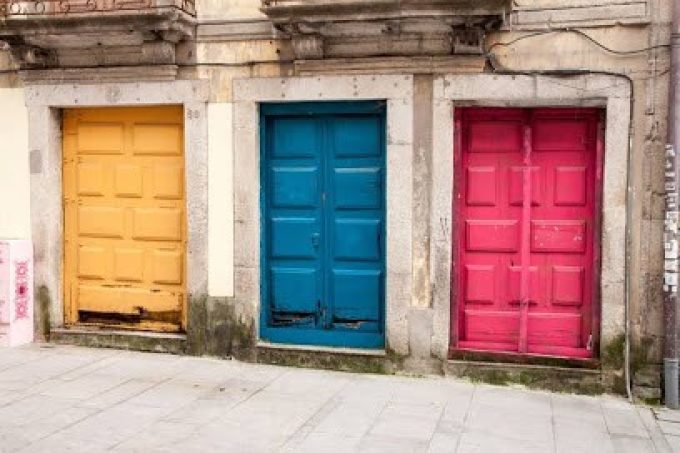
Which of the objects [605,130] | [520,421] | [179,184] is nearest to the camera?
[520,421]

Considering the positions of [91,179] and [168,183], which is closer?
[168,183]

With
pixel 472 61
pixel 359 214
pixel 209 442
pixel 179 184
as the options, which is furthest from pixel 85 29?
pixel 209 442

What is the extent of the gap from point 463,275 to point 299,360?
1876 millimetres

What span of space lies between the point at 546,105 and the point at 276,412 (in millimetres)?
3728

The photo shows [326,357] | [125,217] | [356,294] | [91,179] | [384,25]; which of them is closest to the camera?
[384,25]

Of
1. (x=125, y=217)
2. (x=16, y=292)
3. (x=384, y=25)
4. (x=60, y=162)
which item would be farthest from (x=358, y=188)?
(x=16, y=292)

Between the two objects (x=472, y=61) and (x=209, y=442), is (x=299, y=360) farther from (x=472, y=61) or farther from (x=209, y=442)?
(x=472, y=61)

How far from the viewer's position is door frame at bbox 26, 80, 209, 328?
809 cm

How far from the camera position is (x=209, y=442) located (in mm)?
5660

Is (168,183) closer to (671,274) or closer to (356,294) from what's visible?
(356,294)

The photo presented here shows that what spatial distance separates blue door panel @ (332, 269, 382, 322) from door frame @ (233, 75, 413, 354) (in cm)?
20

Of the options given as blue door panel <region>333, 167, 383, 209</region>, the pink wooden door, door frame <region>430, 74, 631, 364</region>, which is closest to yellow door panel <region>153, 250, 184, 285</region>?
blue door panel <region>333, 167, 383, 209</region>

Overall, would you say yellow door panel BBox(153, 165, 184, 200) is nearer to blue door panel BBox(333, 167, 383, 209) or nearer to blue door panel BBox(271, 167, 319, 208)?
blue door panel BBox(271, 167, 319, 208)

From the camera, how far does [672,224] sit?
682cm
